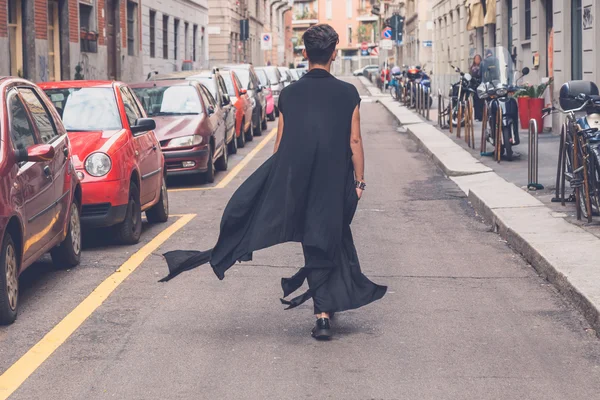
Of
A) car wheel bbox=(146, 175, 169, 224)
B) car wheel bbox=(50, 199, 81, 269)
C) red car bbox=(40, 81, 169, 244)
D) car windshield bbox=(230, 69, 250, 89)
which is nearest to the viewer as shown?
car wheel bbox=(50, 199, 81, 269)

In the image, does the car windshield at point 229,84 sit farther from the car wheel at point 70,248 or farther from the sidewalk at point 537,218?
the car wheel at point 70,248

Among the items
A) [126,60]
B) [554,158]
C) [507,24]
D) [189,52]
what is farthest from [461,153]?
[189,52]

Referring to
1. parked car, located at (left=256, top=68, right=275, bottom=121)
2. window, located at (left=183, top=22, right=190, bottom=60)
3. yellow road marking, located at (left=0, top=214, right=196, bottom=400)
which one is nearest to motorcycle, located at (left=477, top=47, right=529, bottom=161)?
yellow road marking, located at (left=0, top=214, right=196, bottom=400)

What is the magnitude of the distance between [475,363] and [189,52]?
44.2 metres

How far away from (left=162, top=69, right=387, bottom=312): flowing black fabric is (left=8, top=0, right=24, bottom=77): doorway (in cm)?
1952

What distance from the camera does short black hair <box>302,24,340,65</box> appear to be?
20.8ft

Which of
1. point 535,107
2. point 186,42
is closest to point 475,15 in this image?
point 535,107

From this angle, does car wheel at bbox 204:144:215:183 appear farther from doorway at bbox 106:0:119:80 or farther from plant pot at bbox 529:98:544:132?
doorway at bbox 106:0:119:80

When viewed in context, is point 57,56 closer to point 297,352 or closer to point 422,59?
point 297,352

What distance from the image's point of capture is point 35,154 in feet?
23.8

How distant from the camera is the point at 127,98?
11469mm

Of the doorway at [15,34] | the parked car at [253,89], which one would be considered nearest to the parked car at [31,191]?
the parked car at [253,89]

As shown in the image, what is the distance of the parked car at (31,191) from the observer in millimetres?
6906

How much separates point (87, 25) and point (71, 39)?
2649 mm
